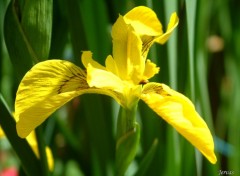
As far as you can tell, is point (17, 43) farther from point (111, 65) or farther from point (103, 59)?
point (103, 59)

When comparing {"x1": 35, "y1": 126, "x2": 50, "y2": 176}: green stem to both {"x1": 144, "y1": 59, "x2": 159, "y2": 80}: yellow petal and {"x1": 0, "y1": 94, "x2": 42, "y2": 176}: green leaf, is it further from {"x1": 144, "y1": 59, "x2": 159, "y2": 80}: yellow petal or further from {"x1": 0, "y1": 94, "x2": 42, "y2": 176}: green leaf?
{"x1": 144, "y1": 59, "x2": 159, "y2": 80}: yellow petal

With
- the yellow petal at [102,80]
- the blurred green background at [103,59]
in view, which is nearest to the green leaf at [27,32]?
the blurred green background at [103,59]

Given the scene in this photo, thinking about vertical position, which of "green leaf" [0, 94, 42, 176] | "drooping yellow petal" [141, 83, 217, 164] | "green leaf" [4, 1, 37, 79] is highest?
"green leaf" [4, 1, 37, 79]

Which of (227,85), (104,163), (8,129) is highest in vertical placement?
(8,129)

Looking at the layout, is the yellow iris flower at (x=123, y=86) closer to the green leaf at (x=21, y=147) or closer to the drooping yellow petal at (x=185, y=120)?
the drooping yellow petal at (x=185, y=120)

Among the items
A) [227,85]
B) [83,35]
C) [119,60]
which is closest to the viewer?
[119,60]

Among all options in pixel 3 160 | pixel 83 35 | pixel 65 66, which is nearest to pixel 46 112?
pixel 65 66

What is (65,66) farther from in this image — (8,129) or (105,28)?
(105,28)

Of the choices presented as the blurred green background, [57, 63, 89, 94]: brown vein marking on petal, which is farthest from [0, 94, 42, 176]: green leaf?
[57, 63, 89, 94]: brown vein marking on petal
